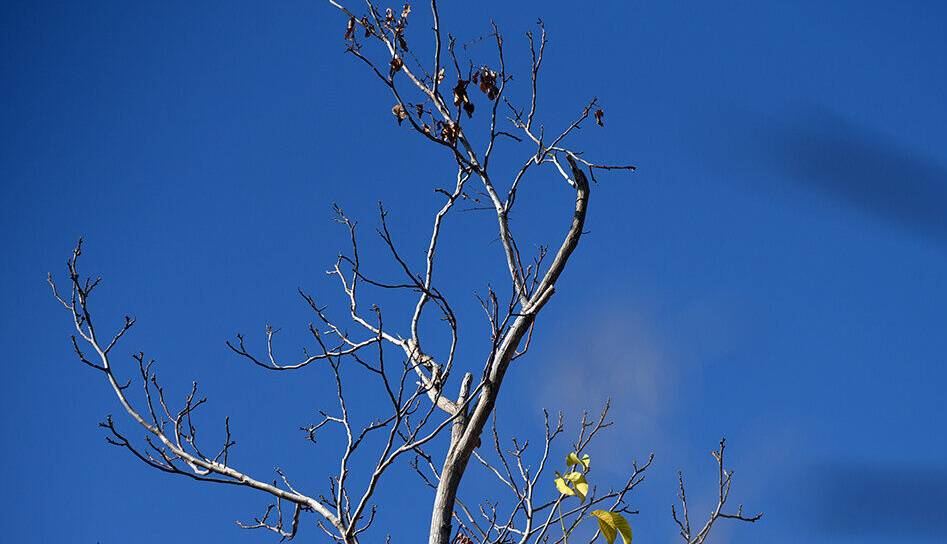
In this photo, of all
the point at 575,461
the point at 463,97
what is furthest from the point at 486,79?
the point at 575,461

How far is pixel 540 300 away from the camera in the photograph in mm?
3498

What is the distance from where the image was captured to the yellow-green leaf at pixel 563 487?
10.6ft

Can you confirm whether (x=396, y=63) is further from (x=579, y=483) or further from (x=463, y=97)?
(x=579, y=483)

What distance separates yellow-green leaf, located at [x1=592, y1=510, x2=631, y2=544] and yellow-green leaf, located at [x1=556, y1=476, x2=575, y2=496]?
0.32 m

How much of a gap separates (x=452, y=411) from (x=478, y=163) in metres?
1.05

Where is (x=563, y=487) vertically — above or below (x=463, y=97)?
below

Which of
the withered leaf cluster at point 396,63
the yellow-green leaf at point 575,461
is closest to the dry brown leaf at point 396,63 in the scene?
the withered leaf cluster at point 396,63

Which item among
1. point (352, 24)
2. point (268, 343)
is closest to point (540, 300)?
point (268, 343)

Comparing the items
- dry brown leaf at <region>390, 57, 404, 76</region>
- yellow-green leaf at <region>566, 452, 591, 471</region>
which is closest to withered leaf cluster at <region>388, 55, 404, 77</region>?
dry brown leaf at <region>390, 57, 404, 76</region>

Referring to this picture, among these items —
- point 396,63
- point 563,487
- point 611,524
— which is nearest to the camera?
point 611,524

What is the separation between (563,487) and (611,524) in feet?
1.20

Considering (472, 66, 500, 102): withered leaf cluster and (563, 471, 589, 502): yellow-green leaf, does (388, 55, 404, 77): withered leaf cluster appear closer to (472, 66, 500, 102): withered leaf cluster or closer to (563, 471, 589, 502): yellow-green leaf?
(472, 66, 500, 102): withered leaf cluster

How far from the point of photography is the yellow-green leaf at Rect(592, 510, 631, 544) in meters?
2.90

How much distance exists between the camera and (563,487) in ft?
10.7
